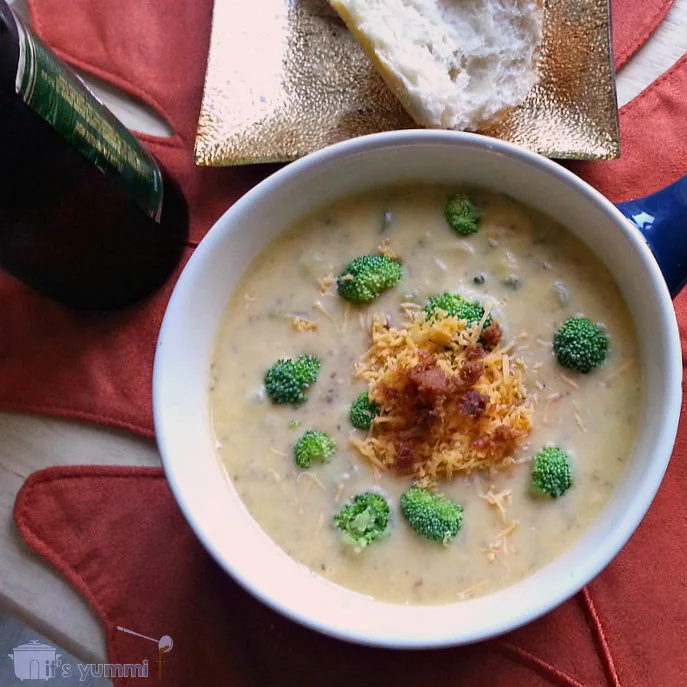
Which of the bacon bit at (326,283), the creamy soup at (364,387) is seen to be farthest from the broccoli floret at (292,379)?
the bacon bit at (326,283)

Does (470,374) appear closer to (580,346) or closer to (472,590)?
(580,346)

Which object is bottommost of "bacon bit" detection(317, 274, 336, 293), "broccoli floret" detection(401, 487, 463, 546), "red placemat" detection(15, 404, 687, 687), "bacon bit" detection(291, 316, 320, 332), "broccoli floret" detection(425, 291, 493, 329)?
"red placemat" detection(15, 404, 687, 687)

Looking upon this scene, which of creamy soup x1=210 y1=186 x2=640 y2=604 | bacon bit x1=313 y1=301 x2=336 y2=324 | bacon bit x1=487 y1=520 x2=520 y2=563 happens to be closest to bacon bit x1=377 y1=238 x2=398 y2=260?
creamy soup x1=210 y1=186 x2=640 y2=604

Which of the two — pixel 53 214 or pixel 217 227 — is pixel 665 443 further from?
pixel 53 214

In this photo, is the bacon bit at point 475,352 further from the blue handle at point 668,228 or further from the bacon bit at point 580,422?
the blue handle at point 668,228

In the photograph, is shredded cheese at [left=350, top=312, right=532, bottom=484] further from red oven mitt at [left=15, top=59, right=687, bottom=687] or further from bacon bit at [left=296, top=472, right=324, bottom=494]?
red oven mitt at [left=15, top=59, right=687, bottom=687]

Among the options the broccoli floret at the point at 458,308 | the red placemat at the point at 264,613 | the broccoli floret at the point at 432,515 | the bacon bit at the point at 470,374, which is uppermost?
the broccoli floret at the point at 458,308
